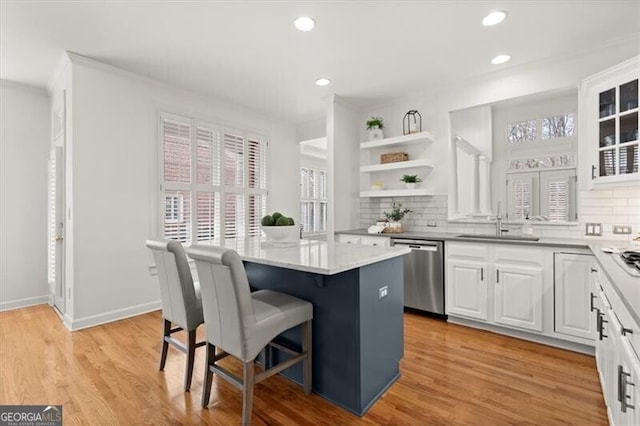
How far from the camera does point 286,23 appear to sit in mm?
2672

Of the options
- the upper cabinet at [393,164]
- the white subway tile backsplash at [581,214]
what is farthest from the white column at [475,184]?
the upper cabinet at [393,164]

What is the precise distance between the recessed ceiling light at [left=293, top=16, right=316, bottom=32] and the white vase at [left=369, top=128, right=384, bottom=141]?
1.95 meters

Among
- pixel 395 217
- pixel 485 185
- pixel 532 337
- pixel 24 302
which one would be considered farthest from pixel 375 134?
pixel 24 302

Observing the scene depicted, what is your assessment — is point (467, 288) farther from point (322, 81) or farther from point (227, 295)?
point (322, 81)

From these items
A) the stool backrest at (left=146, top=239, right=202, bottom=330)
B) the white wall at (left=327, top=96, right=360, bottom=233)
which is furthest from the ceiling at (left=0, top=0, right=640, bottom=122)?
the stool backrest at (left=146, top=239, right=202, bottom=330)

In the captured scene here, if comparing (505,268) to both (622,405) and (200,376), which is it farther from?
(200,376)

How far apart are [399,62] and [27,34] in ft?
11.5

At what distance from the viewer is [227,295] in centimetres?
168

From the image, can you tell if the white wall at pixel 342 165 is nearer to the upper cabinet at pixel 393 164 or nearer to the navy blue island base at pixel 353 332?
the upper cabinet at pixel 393 164

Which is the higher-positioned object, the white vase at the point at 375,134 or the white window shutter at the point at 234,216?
the white vase at the point at 375,134

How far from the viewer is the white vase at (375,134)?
4418 mm

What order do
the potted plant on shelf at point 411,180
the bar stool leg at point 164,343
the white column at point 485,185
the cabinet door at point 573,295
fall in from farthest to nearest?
1. the potted plant on shelf at point 411,180
2. the white column at point 485,185
3. the cabinet door at point 573,295
4. the bar stool leg at point 164,343

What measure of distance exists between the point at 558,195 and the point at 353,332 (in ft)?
9.27

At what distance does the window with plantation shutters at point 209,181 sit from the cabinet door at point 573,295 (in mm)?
3713
